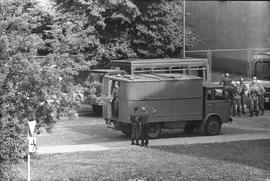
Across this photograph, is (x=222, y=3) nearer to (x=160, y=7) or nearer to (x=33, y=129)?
(x=33, y=129)

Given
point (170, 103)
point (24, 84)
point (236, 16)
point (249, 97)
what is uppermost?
point (236, 16)

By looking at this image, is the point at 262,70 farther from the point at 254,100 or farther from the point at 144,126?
the point at 144,126

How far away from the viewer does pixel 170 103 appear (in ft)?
75.7

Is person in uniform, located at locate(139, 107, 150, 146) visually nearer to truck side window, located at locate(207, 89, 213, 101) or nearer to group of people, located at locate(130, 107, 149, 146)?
group of people, located at locate(130, 107, 149, 146)

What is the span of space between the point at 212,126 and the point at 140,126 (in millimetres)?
4206

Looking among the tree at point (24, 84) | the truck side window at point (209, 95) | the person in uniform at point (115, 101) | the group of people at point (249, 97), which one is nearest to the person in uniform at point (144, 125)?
the person in uniform at point (115, 101)

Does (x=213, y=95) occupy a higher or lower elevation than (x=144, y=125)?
higher

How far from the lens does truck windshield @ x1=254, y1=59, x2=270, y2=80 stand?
1347 inches

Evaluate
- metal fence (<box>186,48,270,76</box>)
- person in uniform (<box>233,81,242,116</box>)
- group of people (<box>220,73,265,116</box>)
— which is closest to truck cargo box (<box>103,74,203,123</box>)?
group of people (<box>220,73,265,116</box>)

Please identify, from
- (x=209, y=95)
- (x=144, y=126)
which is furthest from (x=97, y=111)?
(x=144, y=126)

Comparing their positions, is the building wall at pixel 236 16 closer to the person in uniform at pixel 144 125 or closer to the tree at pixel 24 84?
the tree at pixel 24 84

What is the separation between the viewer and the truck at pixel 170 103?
887 inches

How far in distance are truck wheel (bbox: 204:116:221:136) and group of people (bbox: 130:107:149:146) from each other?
12.0 feet

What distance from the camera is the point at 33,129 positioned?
502 inches
